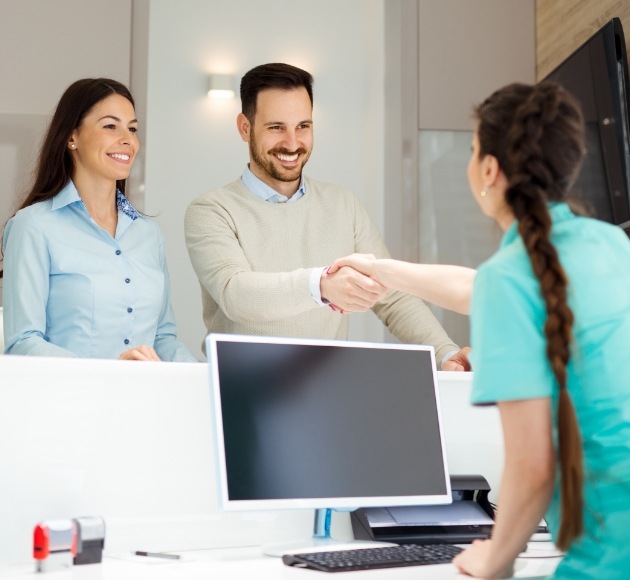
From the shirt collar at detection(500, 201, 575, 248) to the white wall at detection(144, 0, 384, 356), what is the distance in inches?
141

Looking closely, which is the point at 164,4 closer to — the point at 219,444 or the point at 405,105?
the point at 405,105

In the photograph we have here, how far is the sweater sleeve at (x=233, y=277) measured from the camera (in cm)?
253

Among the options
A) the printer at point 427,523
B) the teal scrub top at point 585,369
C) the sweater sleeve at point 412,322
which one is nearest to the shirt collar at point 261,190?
the sweater sleeve at point 412,322

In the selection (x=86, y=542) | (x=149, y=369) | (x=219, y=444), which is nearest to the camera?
(x=86, y=542)

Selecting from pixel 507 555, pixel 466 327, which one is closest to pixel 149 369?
pixel 507 555

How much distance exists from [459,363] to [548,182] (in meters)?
1.25

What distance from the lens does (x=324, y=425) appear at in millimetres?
1919

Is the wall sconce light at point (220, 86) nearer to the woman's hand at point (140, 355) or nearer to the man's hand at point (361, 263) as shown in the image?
the man's hand at point (361, 263)

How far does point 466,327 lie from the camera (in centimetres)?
446

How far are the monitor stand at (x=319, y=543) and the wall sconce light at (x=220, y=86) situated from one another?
3.55m

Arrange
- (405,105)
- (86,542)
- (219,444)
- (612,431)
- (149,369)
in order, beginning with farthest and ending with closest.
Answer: (405,105), (149,369), (219,444), (86,542), (612,431)

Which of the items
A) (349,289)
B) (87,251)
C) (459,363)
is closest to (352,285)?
(349,289)

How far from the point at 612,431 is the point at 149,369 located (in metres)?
1.00

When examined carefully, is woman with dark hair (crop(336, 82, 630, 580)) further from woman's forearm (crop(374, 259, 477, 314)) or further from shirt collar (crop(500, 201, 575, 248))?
woman's forearm (crop(374, 259, 477, 314))
